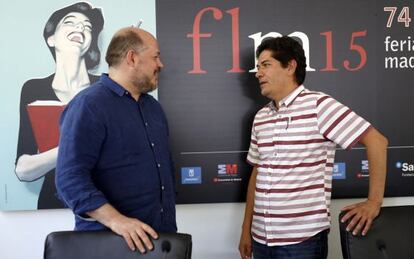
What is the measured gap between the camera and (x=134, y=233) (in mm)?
1179

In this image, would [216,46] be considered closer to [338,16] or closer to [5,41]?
[338,16]

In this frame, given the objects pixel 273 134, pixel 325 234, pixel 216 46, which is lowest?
pixel 325 234

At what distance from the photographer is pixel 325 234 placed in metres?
1.61

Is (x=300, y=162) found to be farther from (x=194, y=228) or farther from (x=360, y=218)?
(x=194, y=228)

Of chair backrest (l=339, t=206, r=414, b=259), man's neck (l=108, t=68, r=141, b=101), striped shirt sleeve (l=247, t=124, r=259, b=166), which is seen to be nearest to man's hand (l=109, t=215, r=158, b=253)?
man's neck (l=108, t=68, r=141, b=101)

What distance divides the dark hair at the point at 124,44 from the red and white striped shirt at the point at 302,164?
2.03ft

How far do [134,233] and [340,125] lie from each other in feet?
2.78

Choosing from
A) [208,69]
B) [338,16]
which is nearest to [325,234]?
[208,69]

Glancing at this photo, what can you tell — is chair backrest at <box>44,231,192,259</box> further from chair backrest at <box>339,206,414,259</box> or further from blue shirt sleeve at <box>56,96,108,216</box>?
chair backrest at <box>339,206,414,259</box>

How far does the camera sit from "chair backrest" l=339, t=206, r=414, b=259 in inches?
49.8

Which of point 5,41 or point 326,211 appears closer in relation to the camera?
point 326,211

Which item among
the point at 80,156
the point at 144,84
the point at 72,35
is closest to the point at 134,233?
the point at 80,156

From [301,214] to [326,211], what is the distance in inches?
4.1

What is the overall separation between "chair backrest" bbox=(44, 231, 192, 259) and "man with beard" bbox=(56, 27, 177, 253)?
53 millimetres
